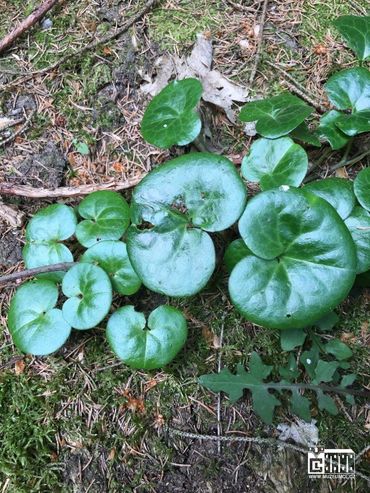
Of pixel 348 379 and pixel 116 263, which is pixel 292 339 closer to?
pixel 348 379

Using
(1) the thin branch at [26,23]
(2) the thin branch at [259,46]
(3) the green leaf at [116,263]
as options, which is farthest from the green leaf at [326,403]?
(1) the thin branch at [26,23]

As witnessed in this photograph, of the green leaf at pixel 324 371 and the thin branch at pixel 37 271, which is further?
the thin branch at pixel 37 271

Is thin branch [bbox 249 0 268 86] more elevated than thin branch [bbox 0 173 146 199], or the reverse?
thin branch [bbox 249 0 268 86]

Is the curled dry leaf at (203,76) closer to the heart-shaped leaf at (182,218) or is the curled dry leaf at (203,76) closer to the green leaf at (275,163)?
the green leaf at (275,163)

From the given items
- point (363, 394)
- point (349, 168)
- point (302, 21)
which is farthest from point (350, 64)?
point (363, 394)

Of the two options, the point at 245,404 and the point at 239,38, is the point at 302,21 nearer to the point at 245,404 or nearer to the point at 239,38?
the point at 239,38

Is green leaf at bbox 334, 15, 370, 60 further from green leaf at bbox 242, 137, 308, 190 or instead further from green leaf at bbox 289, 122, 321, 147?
green leaf at bbox 242, 137, 308, 190

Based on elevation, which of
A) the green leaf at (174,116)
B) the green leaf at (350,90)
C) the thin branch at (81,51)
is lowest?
the green leaf at (350,90)

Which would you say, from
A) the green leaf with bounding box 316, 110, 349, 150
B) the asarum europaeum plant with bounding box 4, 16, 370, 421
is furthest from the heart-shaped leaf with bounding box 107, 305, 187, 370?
the green leaf with bounding box 316, 110, 349, 150
